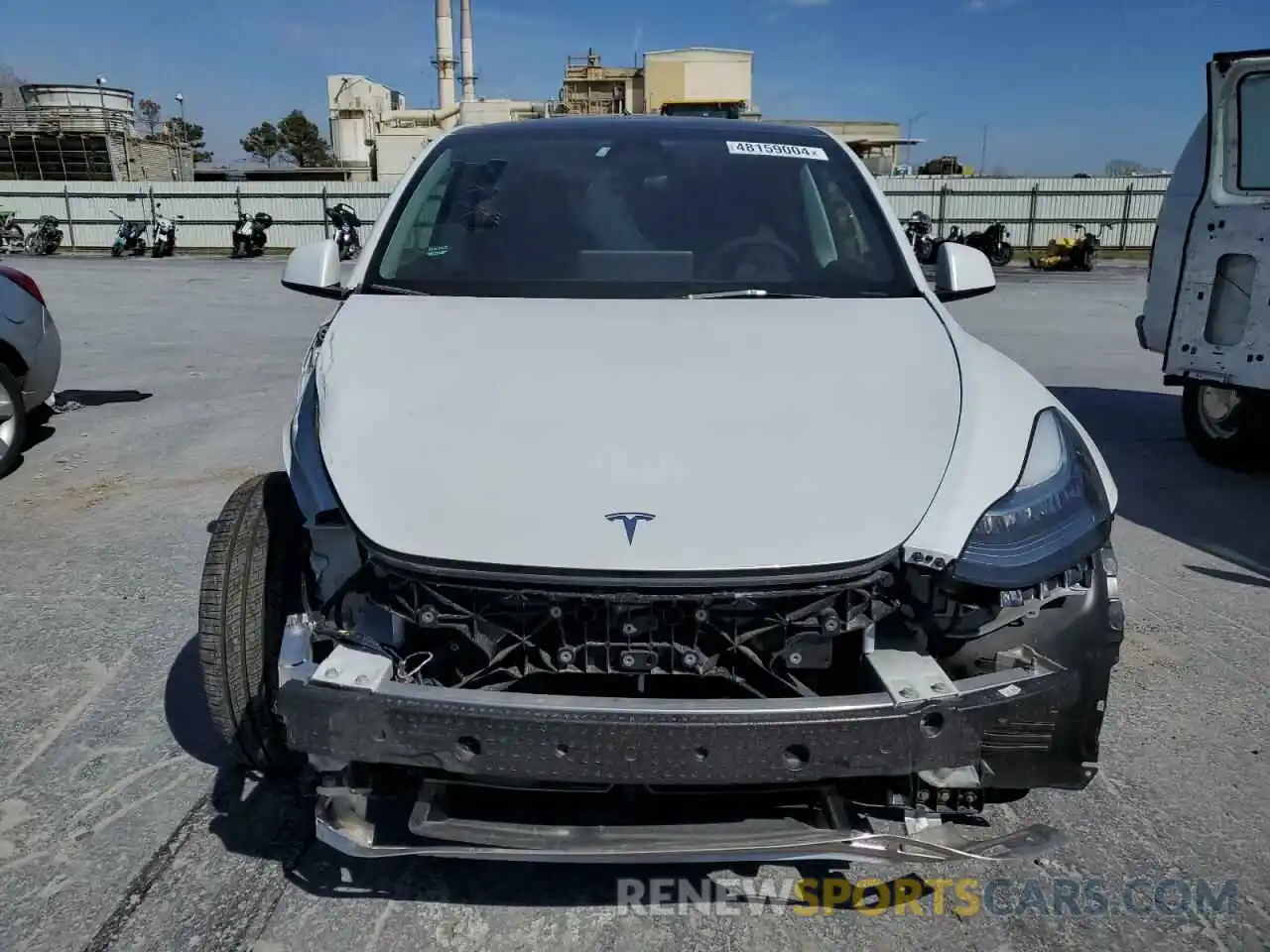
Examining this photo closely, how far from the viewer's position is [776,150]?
3.52m

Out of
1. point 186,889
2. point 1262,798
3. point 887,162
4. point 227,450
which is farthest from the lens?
point 887,162

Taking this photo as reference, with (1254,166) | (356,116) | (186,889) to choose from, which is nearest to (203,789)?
(186,889)

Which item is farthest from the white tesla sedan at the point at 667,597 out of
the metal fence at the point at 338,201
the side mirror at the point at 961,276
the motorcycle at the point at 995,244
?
the metal fence at the point at 338,201

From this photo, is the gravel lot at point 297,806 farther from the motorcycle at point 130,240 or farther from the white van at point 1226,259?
the motorcycle at point 130,240

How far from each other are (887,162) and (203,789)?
43.1 meters

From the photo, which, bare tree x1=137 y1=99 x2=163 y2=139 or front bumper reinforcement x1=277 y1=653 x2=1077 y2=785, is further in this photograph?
bare tree x1=137 y1=99 x2=163 y2=139

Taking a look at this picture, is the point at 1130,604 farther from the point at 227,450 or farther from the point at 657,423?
the point at 227,450

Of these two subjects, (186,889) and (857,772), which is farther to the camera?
(186,889)

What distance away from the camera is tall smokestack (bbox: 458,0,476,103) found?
55688 mm

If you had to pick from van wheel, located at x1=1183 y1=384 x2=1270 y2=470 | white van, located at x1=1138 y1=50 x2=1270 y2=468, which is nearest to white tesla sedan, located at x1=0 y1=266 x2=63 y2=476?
white van, located at x1=1138 y1=50 x2=1270 y2=468

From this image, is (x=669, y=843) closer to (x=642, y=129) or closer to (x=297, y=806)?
(x=297, y=806)

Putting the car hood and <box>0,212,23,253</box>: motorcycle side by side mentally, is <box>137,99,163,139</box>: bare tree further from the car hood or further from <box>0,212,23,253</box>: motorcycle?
the car hood

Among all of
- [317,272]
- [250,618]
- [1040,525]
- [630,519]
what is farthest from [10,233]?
[1040,525]

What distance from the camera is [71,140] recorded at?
45438mm
